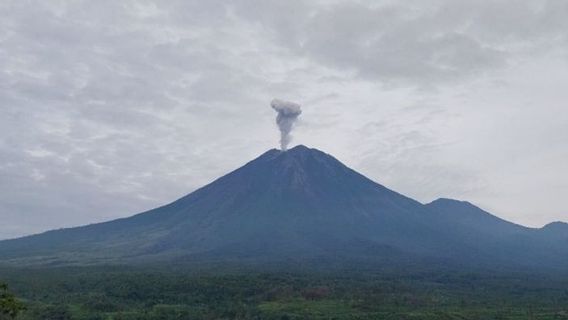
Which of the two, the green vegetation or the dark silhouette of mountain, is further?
the dark silhouette of mountain

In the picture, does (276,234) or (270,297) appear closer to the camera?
(270,297)

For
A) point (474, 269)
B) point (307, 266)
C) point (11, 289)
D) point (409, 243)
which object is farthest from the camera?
point (409, 243)

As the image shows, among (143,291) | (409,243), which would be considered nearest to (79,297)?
(143,291)

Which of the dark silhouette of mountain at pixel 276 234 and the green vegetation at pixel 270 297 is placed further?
the dark silhouette of mountain at pixel 276 234

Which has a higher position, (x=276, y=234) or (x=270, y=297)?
(x=276, y=234)

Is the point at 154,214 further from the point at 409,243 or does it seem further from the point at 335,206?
the point at 409,243
